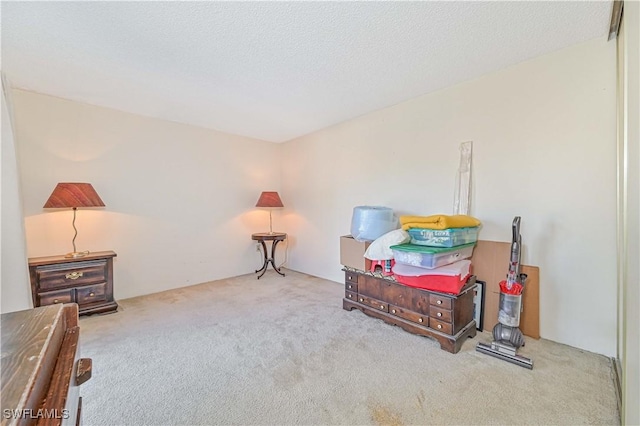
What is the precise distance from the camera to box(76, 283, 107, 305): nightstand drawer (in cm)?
268

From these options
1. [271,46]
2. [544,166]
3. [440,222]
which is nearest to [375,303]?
[440,222]

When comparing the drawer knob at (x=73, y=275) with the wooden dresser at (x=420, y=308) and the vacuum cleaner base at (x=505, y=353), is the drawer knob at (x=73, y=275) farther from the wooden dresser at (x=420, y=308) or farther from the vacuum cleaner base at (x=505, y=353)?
the vacuum cleaner base at (x=505, y=353)

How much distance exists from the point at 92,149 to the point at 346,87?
2.95 meters

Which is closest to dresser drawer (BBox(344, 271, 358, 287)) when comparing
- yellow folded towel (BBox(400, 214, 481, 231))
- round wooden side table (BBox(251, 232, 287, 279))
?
yellow folded towel (BBox(400, 214, 481, 231))

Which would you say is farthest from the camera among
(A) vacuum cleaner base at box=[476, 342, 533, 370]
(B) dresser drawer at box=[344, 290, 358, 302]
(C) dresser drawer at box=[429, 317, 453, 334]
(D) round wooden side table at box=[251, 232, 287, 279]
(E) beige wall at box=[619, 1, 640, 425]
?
(D) round wooden side table at box=[251, 232, 287, 279]

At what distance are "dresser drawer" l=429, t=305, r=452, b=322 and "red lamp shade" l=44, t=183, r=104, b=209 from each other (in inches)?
132

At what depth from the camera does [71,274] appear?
103 inches

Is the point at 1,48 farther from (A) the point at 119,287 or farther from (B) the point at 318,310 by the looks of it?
(B) the point at 318,310

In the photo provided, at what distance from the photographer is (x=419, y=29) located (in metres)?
1.79

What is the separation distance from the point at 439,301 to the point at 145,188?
11.8 feet

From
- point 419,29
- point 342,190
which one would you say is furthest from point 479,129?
point 342,190

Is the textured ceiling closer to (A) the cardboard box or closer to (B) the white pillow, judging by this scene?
(B) the white pillow

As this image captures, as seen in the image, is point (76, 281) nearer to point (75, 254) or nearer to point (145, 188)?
point (75, 254)

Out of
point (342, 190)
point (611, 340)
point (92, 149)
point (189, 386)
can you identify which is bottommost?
point (189, 386)
